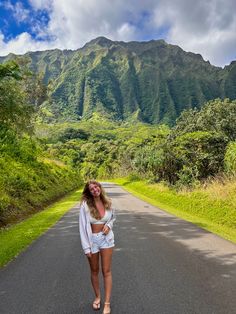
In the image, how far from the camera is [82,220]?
5879mm

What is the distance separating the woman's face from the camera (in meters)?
6.00

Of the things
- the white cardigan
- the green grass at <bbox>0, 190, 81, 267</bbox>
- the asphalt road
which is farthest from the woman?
the green grass at <bbox>0, 190, 81, 267</bbox>

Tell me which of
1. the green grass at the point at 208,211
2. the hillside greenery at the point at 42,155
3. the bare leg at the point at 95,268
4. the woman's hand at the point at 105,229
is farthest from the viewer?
the hillside greenery at the point at 42,155

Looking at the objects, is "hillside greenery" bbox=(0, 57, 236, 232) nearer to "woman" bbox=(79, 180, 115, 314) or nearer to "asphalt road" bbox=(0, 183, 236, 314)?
"asphalt road" bbox=(0, 183, 236, 314)

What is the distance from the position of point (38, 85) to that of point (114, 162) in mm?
57222

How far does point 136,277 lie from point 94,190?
263 centimetres

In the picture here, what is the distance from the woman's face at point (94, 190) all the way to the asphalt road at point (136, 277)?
1.78 meters

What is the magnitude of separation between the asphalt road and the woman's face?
5.84 feet

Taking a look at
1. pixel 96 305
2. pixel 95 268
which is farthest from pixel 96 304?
pixel 95 268

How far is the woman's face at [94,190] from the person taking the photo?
5996 millimetres

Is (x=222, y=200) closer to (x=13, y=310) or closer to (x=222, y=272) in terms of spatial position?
(x=222, y=272)

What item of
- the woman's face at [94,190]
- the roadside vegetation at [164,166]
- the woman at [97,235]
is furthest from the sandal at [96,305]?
the roadside vegetation at [164,166]

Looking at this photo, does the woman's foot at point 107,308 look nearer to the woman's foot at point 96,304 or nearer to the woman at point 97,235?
the woman at point 97,235

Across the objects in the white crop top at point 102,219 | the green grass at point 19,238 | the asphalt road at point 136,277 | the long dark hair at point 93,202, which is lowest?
the asphalt road at point 136,277
